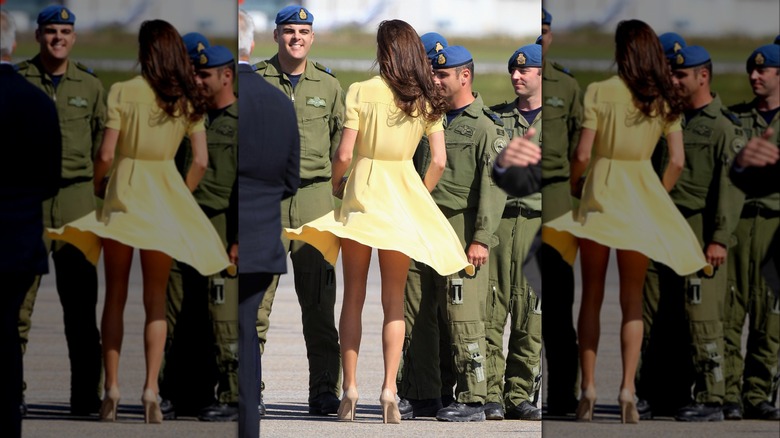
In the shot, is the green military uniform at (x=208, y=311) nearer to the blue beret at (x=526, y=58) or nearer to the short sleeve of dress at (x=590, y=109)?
the short sleeve of dress at (x=590, y=109)

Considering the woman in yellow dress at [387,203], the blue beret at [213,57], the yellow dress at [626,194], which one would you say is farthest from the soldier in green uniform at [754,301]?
the woman in yellow dress at [387,203]

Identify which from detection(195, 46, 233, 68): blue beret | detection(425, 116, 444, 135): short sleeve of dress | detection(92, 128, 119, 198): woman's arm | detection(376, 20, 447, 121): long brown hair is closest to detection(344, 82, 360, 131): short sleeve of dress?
detection(376, 20, 447, 121): long brown hair

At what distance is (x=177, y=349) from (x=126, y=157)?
0.51 m

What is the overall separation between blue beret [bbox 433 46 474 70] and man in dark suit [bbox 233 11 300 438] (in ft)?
6.23

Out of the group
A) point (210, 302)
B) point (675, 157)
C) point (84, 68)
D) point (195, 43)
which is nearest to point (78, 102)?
point (84, 68)

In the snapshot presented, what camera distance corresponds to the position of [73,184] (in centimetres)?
364

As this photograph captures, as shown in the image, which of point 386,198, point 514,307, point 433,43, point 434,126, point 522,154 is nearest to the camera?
point 522,154

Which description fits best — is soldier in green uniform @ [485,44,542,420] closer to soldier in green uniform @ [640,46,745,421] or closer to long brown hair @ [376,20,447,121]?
long brown hair @ [376,20,447,121]

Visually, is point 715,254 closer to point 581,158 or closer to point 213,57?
point 581,158

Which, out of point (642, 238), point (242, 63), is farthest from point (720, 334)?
point (242, 63)

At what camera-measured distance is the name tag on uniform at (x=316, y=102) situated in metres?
7.14

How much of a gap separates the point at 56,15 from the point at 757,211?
5.84 feet

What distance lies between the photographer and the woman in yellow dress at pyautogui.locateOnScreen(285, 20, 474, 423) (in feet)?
22.0

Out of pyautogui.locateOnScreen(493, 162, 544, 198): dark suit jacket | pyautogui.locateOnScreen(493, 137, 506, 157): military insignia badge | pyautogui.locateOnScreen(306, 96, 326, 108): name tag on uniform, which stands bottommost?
pyautogui.locateOnScreen(493, 162, 544, 198): dark suit jacket
